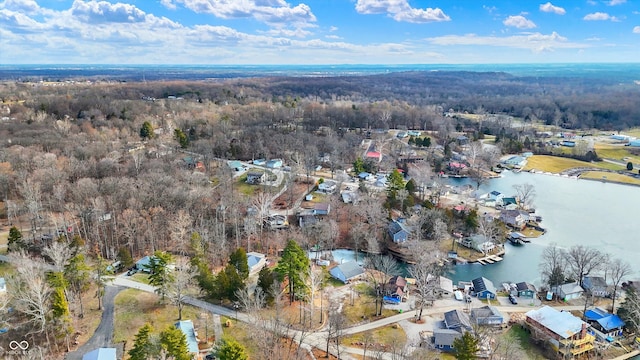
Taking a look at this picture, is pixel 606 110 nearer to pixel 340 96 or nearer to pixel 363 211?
pixel 340 96

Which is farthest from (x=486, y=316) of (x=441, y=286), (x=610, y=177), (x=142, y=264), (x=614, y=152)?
(x=614, y=152)

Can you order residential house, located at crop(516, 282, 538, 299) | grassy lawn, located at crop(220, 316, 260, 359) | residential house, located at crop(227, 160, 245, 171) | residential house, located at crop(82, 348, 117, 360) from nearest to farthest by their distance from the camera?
residential house, located at crop(82, 348, 117, 360) < grassy lawn, located at crop(220, 316, 260, 359) < residential house, located at crop(516, 282, 538, 299) < residential house, located at crop(227, 160, 245, 171)

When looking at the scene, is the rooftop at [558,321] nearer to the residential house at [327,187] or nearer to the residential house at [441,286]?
the residential house at [441,286]

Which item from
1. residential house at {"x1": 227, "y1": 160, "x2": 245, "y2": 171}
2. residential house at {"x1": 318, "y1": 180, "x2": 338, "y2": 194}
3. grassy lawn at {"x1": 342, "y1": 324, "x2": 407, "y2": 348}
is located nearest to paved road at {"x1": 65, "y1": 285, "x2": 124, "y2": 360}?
grassy lawn at {"x1": 342, "y1": 324, "x2": 407, "y2": 348}

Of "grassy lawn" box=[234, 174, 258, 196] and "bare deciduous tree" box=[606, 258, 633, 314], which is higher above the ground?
"grassy lawn" box=[234, 174, 258, 196]

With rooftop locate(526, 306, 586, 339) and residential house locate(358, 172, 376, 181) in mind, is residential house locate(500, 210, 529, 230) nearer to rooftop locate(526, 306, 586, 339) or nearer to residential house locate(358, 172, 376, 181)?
residential house locate(358, 172, 376, 181)

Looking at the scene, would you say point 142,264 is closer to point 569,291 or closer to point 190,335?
point 190,335
